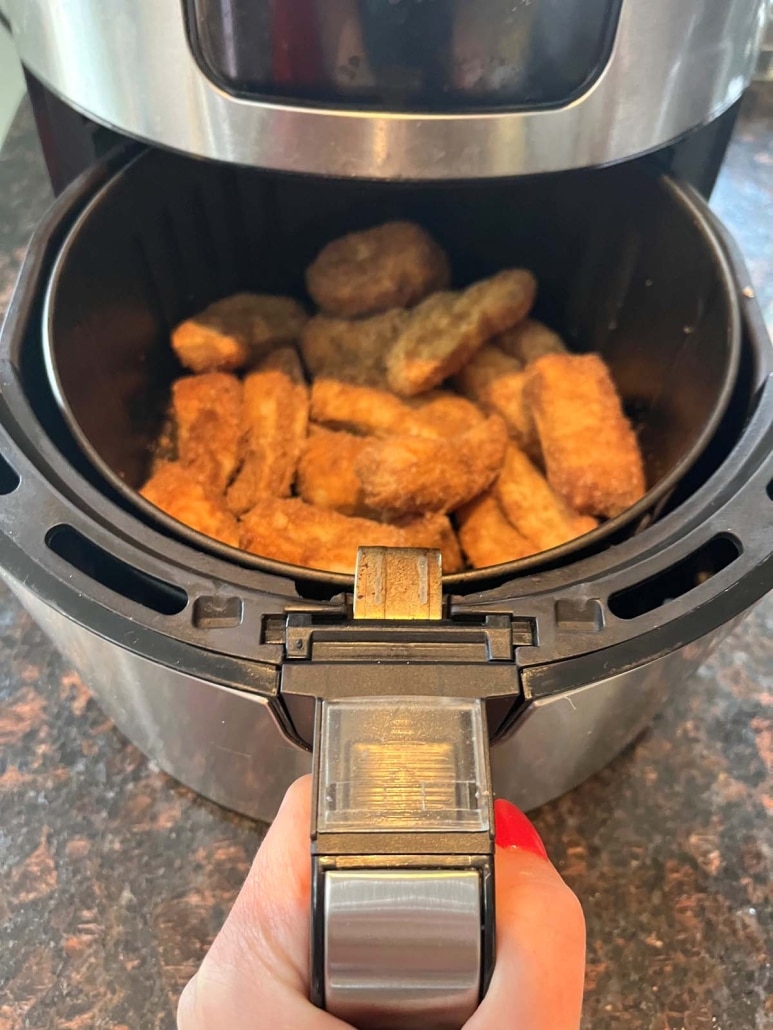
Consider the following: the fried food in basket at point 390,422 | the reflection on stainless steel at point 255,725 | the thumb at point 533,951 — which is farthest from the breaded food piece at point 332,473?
the thumb at point 533,951

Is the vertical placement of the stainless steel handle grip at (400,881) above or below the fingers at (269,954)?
above

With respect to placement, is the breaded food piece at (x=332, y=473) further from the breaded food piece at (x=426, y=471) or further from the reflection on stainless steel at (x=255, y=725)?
the reflection on stainless steel at (x=255, y=725)

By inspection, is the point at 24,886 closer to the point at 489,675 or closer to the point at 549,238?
the point at 489,675

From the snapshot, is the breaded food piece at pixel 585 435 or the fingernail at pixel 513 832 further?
the breaded food piece at pixel 585 435

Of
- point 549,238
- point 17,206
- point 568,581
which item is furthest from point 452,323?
point 17,206

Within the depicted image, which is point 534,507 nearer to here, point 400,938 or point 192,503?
point 192,503
